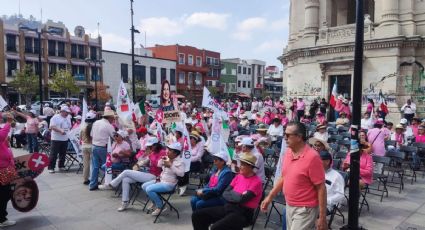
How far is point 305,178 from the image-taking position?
3705 mm

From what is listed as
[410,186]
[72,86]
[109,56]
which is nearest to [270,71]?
[109,56]

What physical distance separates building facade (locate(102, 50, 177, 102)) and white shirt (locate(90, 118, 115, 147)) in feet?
128

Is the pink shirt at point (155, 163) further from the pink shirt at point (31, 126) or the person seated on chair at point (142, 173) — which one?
the pink shirt at point (31, 126)

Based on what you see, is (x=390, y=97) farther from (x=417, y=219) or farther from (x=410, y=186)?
(x=417, y=219)

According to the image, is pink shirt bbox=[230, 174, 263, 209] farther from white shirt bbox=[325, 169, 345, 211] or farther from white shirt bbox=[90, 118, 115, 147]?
white shirt bbox=[90, 118, 115, 147]

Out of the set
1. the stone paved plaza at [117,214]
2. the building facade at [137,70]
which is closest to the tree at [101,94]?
the building facade at [137,70]

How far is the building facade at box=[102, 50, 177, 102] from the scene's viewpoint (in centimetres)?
4972

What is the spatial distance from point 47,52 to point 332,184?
46.9 meters

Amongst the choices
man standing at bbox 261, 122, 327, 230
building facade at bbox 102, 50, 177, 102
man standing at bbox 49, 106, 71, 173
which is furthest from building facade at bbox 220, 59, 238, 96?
man standing at bbox 261, 122, 327, 230

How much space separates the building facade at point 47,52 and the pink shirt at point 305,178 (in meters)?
36.1

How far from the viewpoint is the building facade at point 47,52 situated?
1634 inches

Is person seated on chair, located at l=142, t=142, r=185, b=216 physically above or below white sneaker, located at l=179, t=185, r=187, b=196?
above

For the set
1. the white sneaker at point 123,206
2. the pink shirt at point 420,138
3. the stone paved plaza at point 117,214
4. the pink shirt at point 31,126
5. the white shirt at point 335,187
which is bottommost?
the stone paved plaza at point 117,214

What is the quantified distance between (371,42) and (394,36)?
4.18 feet
